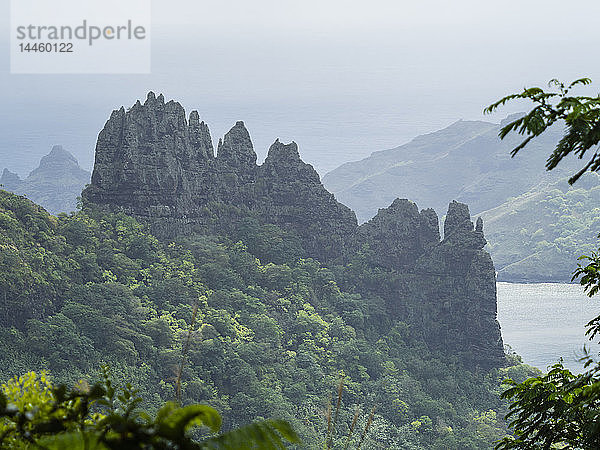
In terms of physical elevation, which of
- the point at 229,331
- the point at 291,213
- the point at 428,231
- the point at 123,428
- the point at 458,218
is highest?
the point at 291,213

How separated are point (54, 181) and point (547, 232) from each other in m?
41.4

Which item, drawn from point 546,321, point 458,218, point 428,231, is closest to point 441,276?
point 428,231

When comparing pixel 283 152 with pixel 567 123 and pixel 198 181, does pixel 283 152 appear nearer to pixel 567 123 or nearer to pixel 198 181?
→ pixel 198 181

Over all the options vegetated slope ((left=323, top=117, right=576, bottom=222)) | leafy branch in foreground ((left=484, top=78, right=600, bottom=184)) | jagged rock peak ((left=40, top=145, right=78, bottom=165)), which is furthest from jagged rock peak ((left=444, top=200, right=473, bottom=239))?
vegetated slope ((left=323, top=117, right=576, bottom=222))

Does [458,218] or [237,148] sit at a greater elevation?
[237,148]

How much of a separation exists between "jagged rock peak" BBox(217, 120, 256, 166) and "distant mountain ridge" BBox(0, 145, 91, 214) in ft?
85.7

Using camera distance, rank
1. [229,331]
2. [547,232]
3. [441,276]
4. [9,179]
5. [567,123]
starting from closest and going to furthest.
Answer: [567,123] → [229,331] → [441,276] → [547,232] → [9,179]

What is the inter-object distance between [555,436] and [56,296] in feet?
50.5

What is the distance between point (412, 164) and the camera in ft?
312

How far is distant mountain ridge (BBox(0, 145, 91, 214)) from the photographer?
2016 inches

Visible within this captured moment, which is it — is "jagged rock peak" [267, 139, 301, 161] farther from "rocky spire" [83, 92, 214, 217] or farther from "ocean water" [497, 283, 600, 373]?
"ocean water" [497, 283, 600, 373]

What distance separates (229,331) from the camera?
18.6 m

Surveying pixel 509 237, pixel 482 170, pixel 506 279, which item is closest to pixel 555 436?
pixel 506 279

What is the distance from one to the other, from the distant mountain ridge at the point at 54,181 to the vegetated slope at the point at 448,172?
3575 centimetres
